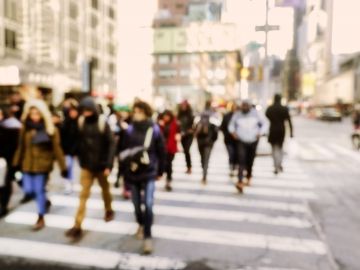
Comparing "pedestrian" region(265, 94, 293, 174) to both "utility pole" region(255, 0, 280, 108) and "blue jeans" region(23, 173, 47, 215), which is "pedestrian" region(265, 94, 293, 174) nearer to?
"utility pole" region(255, 0, 280, 108)

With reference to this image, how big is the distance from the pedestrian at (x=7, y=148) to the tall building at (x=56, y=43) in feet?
63.6

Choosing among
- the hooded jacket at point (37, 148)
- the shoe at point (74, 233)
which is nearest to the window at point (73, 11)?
the hooded jacket at point (37, 148)

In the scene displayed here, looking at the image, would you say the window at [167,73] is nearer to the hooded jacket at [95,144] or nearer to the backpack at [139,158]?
the hooded jacket at [95,144]

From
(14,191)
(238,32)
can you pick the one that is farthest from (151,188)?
(238,32)

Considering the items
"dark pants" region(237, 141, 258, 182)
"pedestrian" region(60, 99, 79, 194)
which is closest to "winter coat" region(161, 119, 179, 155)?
"dark pants" region(237, 141, 258, 182)

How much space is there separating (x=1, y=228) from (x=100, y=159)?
189 cm

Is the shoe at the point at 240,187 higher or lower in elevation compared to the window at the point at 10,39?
lower

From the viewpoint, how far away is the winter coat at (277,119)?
417 inches

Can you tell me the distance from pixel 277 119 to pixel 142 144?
6.12 metres

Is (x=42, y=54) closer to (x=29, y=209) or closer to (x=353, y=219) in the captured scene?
(x=29, y=209)

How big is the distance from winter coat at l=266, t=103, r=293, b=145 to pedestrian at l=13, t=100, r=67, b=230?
603 cm

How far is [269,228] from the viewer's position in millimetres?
6371

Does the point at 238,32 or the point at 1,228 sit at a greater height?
the point at 238,32

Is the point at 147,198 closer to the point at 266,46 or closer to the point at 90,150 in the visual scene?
the point at 90,150
